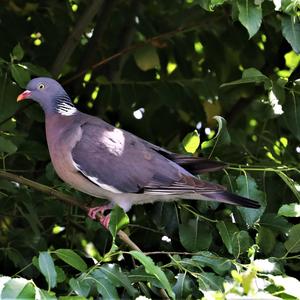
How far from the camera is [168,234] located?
3.42 meters

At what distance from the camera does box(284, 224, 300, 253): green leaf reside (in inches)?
117

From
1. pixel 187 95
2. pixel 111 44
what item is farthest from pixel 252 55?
pixel 111 44

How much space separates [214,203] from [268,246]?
1.22 feet

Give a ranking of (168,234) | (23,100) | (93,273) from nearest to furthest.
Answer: (93,273), (168,234), (23,100)

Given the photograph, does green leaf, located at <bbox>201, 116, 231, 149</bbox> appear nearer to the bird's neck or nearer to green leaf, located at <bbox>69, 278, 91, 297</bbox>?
the bird's neck

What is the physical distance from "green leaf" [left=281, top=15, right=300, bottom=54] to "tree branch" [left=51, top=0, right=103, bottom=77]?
1268mm

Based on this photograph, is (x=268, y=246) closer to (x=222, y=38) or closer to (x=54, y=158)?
(x=54, y=158)

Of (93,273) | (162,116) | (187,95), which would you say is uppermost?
(93,273)

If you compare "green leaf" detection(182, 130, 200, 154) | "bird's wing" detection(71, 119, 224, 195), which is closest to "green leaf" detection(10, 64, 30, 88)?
"bird's wing" detection(71, 119, 224, 195)

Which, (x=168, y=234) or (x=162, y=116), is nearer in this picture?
(x=168, y=234)

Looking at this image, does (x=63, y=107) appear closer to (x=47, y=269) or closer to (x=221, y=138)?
(x=221, y=138)

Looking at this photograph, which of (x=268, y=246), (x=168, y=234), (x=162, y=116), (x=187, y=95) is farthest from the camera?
(x=162, y=116)

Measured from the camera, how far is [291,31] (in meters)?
3.23

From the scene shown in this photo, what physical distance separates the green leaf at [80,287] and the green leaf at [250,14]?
3.88 ft
